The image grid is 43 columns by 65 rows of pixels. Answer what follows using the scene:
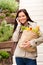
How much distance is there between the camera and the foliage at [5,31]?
6.57 m

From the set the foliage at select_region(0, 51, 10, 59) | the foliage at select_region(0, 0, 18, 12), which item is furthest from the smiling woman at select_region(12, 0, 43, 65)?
the foliage at select_region(0, 51, 10, 59)

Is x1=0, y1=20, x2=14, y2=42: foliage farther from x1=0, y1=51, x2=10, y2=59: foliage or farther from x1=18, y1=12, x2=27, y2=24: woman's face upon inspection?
x1=18, y1=12, x2=27, y2=24: woman's face

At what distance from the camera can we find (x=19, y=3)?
8.74 meters

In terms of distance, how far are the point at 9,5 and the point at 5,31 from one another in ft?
5.98

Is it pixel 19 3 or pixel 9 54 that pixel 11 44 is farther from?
pixel 19 3

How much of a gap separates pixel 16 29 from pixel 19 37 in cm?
10

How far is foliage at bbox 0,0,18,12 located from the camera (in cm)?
839

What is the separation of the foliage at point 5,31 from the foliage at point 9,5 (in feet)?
3.79

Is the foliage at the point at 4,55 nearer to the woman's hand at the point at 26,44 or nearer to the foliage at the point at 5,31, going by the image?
the foliage at the point at 5,31

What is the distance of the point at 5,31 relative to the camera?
6859 mm

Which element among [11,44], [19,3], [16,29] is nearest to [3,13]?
[19,3]

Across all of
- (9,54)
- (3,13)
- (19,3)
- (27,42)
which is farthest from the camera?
(19,3)

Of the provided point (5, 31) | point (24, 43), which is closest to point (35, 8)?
point (5, 31)

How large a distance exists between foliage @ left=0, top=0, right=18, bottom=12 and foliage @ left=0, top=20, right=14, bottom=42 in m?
1.15
